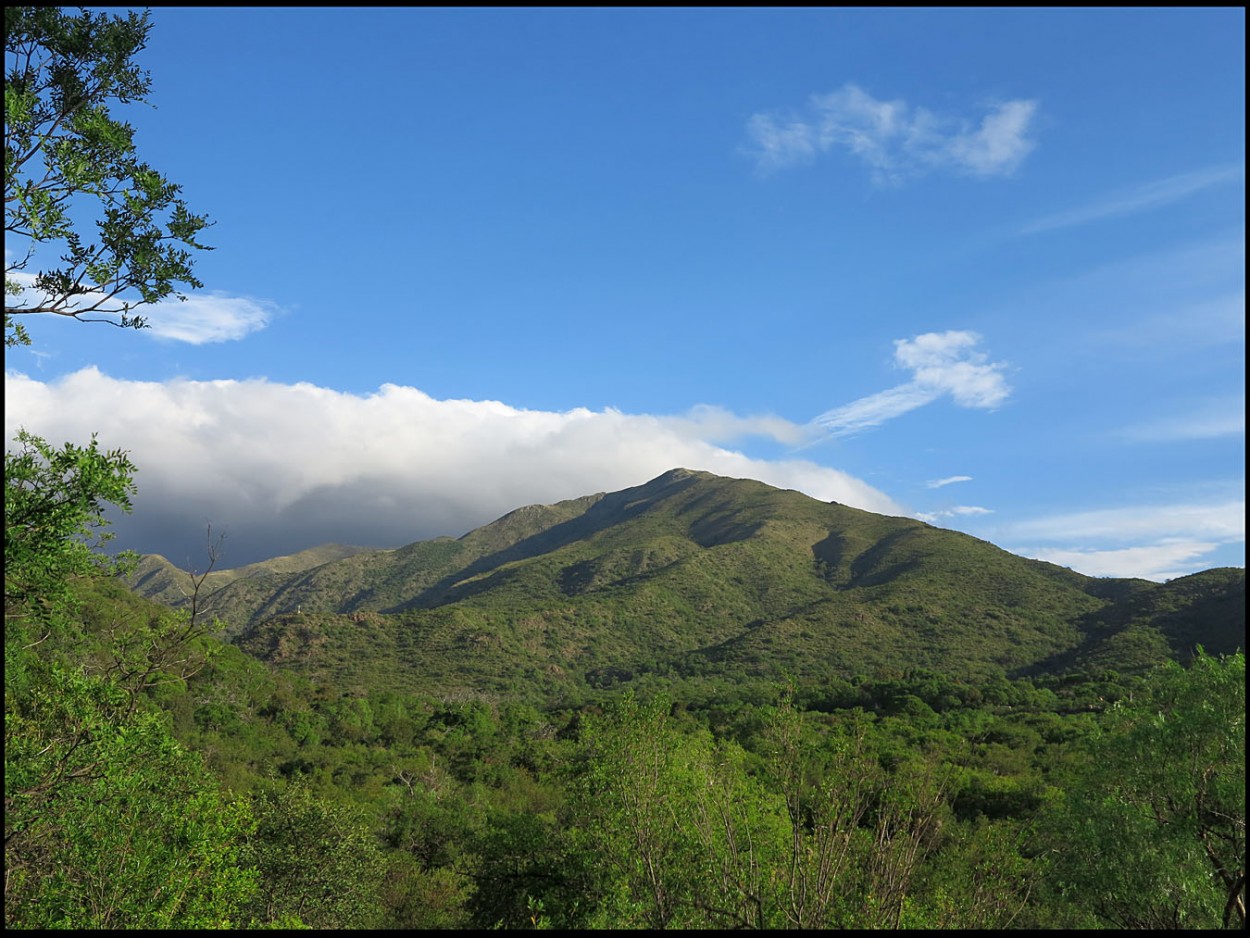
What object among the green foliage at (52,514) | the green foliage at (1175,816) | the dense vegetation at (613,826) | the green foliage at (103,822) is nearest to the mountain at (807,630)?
the dense vegetation at (613,826)

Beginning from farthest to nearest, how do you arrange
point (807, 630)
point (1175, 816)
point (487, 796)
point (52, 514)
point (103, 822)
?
point (807, 630) < point (487, 796) < point (1175, 816) < point (103, 822) < point (52, 514)

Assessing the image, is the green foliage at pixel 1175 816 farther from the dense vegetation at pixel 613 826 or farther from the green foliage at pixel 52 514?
the green foliage at pixel 52 514

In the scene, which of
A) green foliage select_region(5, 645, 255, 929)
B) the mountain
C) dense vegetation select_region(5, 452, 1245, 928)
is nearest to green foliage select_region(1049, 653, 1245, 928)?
dense vegetation select_region(5, 452, 1245, 928)

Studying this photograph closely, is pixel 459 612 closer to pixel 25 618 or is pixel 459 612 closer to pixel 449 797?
pixel 449 797

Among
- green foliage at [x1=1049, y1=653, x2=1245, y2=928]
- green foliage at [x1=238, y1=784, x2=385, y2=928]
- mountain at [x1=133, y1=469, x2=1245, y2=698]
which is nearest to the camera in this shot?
green foliage at [x1=1049, y1=653, x2=1245, y2=928]

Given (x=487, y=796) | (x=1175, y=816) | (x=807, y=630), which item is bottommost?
(x=487, y=796)

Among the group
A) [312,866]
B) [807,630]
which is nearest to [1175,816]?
[312,866]

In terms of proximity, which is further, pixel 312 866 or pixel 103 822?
pixel 312 866

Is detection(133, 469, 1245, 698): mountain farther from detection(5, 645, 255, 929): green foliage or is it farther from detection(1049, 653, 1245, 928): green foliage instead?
detection(5, 645, 255, 929): green foliage

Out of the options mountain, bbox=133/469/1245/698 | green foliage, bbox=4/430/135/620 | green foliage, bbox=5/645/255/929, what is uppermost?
green foliage, bbox=4/430/135/620

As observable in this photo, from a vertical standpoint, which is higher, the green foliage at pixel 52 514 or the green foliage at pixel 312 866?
the green foliage at pixel 52 514

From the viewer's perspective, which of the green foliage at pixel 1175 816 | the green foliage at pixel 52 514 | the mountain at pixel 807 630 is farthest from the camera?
the mountain at pixel 807 630

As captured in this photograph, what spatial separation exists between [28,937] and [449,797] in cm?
4752

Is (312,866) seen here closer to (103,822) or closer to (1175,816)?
(103,822)
